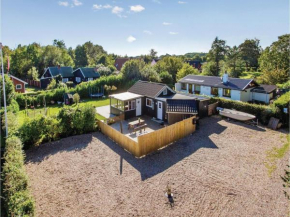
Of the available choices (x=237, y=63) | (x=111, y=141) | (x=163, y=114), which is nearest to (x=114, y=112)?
(x=163, y=114)

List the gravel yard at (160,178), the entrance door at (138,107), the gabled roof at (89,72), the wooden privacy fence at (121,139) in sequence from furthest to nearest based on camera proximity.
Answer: the gabled roof at (89,72), the entrance door at (138,107), the wooden privacy fence at (121,139), the gravel yard at (160,178)

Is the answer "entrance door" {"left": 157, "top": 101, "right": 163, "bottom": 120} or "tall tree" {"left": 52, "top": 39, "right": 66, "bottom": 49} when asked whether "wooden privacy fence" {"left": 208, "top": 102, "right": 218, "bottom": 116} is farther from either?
"tall tree" {"left": 52, "top": 39, "right": 66, "bottom": 49}

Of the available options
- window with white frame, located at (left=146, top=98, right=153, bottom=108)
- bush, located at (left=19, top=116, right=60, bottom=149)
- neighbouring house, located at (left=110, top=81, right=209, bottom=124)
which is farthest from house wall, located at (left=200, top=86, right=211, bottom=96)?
bush, located at (left=19, top=116, right=60, bottom=149)

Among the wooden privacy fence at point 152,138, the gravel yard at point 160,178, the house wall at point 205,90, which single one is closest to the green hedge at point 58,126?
the gravel yard at point 160,178

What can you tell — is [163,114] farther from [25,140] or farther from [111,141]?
[25,140]

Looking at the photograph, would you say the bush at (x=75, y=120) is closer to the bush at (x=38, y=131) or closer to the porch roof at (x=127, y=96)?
the bush at (x=38, y=131)

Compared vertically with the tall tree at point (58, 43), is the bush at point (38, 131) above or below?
below

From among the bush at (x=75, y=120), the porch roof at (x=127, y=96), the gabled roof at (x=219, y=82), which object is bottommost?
the bush at (x=75, y=120)

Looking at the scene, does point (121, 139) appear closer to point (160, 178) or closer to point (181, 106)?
point (160, 178)
